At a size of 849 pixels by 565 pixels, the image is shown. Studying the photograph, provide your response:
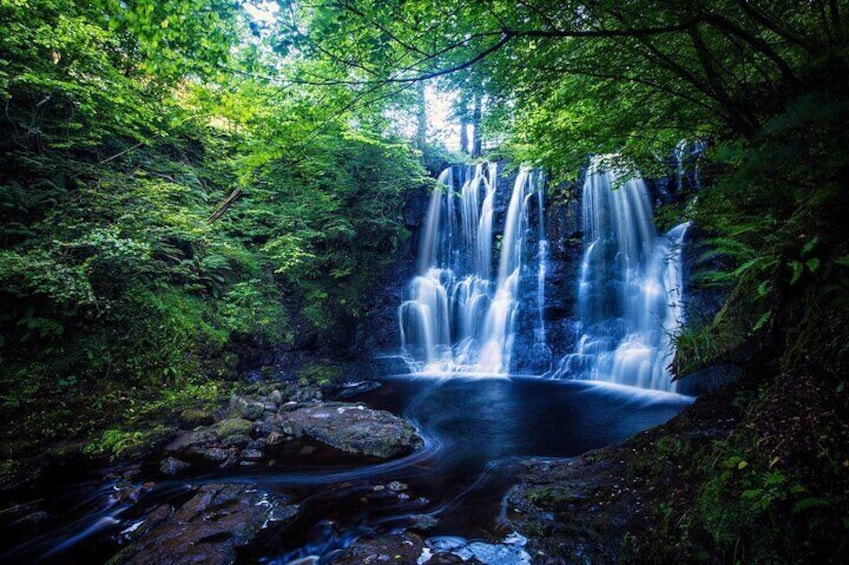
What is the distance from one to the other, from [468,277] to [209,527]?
11.8m

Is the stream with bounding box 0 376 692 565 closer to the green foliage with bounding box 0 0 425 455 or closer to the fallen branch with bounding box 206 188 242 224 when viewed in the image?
the green foliage with bounding box 0 0 425 455

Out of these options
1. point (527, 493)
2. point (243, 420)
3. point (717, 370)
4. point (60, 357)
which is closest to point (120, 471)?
point (243, 420)

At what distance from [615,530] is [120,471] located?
6.72 m

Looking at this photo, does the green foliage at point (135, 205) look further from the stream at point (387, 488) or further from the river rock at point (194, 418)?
the stream at point (387, 488)

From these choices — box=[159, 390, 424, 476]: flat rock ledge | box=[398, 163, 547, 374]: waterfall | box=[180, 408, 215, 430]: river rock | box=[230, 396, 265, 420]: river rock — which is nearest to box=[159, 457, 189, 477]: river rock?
box=[159, 390, 424, 476]: flat rock ledge

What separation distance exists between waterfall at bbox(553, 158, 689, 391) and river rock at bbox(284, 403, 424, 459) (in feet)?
20.4

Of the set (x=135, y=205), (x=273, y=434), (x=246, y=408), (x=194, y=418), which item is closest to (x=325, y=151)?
(x=135, y=205)

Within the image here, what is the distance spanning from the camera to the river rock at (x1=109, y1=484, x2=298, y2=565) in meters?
3.62

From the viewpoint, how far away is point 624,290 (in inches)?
443

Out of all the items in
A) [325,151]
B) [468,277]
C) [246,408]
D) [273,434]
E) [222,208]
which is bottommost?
[273,434]

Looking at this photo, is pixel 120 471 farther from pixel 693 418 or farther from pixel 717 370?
pixel 717 370

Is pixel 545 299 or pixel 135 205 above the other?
pixel 135 205

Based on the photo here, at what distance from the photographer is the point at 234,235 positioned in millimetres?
12938

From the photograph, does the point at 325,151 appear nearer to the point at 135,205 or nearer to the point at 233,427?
the point at 135,205
